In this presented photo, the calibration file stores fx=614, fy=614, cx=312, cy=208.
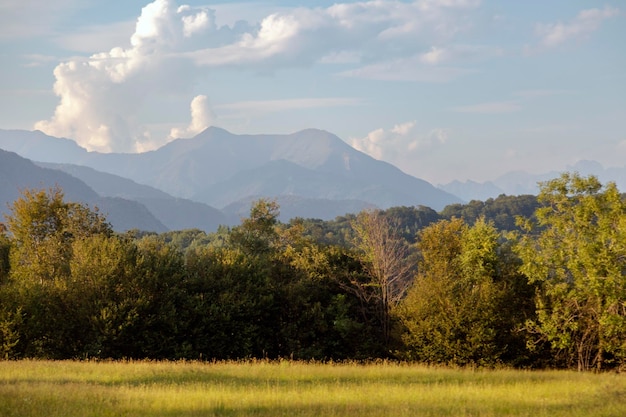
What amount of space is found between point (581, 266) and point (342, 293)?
64.0 ft

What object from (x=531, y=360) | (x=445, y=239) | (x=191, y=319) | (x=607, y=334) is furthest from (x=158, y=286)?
(x=607, y=334)

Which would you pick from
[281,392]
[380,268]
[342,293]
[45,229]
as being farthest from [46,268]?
[281,392]

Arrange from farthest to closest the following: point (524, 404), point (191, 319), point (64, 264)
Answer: point (64, 264) < point (191, 319) < point (524, 404)

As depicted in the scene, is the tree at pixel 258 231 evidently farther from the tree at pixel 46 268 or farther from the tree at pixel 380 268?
the tree at pixel 46 268

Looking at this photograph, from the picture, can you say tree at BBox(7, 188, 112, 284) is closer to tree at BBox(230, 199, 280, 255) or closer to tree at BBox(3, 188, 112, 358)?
tree at BBox(3, 188, 112, 358)

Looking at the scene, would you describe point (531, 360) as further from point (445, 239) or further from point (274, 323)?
point (274, 323)

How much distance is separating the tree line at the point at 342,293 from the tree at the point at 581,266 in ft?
Answer: 0.34

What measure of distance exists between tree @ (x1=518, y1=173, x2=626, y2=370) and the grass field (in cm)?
1276

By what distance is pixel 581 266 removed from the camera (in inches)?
1565

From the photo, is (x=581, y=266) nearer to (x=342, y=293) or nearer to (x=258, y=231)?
(x=342, y=293)

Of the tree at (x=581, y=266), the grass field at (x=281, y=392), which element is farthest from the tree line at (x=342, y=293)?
the grass field at (x=281, y=392)

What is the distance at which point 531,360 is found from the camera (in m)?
45.5

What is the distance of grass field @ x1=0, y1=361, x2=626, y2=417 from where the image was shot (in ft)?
55.1

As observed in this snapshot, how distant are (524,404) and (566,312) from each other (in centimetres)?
2524
